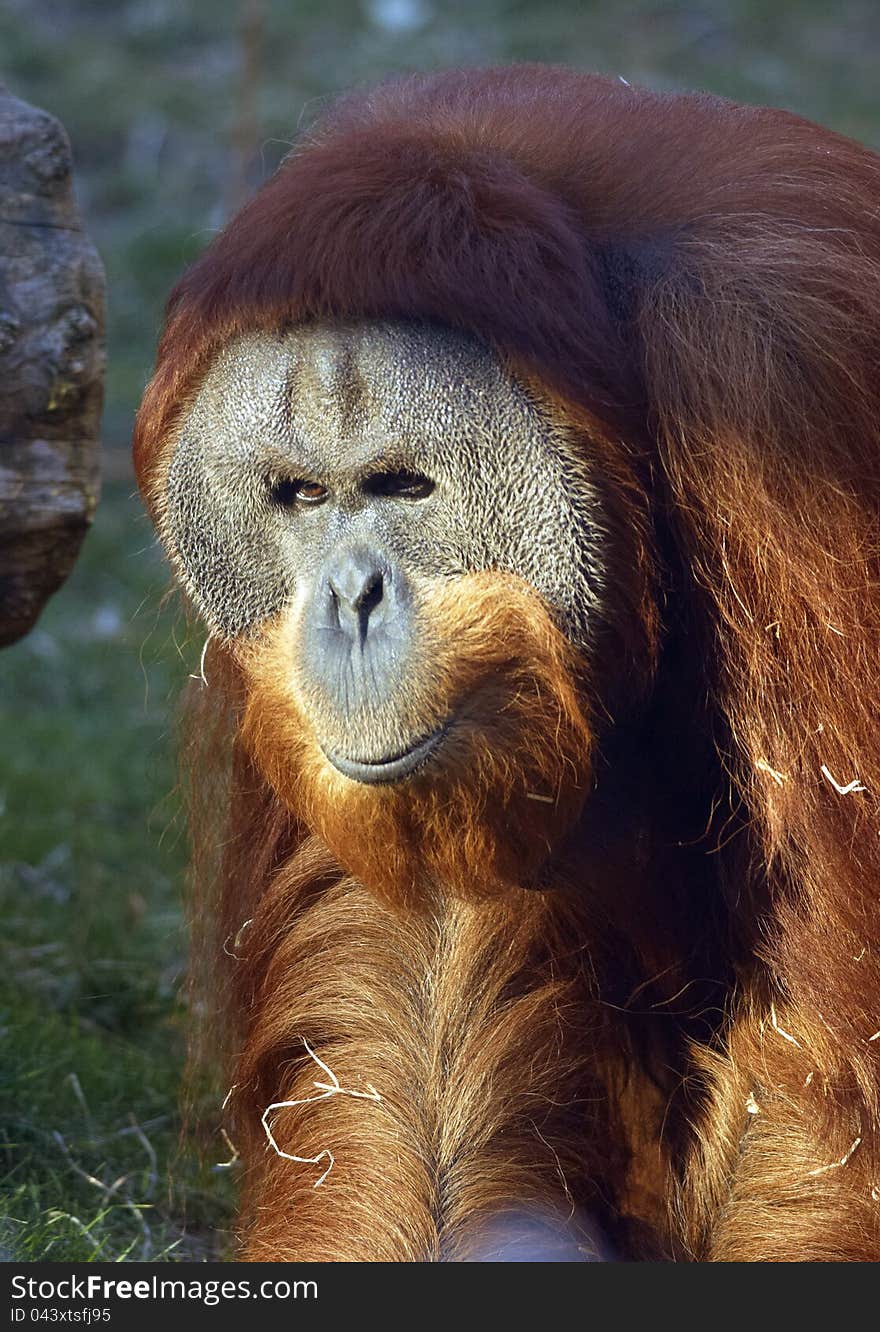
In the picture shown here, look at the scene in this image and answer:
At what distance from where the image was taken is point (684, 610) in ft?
8.51

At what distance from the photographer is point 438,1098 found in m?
2.70

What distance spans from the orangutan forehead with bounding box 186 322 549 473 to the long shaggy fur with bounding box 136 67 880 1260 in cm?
4

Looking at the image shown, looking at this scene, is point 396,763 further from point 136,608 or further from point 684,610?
point 136,608

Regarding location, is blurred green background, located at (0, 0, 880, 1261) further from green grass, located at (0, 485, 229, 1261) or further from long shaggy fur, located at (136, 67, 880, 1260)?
long shaggy fur, located at (136, 67, 880, 1260)

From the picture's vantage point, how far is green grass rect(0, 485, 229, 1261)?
315 centimetres

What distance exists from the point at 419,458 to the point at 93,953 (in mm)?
2027

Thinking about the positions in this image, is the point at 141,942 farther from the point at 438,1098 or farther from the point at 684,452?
the point at 684,452

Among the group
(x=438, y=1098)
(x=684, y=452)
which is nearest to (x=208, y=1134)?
(x=438, y=1098)

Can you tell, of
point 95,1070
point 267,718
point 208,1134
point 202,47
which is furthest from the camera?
point 202,47

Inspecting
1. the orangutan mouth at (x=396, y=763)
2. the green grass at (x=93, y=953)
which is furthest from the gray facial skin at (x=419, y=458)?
the green grass at (x=93, y=953)

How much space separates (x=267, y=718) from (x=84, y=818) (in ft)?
7.52

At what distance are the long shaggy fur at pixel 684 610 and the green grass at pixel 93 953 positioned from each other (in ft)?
1.34

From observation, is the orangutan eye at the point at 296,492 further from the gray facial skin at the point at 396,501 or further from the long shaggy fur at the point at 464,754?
the long shaggy fur at the point at 464,754

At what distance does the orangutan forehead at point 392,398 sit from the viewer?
7.82ft
